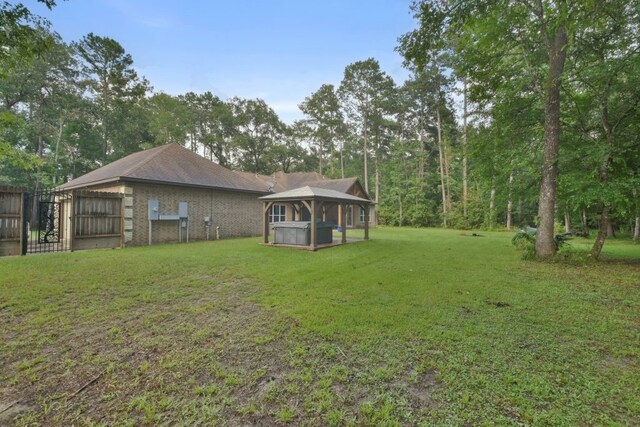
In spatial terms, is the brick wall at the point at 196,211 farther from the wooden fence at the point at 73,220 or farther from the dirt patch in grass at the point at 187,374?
the dirt patch in grass at the point at 187,374

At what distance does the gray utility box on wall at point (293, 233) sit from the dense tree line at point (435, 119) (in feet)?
20.8

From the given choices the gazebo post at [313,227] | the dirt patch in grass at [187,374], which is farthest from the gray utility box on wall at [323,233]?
the dirt patch in grass at [187,374]

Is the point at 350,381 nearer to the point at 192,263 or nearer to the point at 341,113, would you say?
the point at 192,263

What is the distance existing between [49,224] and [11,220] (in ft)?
16.0

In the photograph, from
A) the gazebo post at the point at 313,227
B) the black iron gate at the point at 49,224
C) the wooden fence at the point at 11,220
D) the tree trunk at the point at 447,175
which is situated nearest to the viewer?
the wooden fence at the point at 11,220

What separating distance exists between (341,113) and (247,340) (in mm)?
30224

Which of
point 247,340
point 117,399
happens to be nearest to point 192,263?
point 247,340

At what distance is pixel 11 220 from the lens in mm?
8117

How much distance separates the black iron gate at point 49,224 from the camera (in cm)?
843

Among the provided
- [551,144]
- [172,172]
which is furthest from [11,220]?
[551,144]

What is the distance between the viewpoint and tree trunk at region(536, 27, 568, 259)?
7625 millimetres

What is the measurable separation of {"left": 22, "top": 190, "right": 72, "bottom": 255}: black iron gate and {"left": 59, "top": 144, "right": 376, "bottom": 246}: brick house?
1.31m

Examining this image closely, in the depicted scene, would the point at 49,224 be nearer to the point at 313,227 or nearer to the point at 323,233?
the point at 313,227

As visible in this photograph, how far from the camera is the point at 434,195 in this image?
98.9 ft
